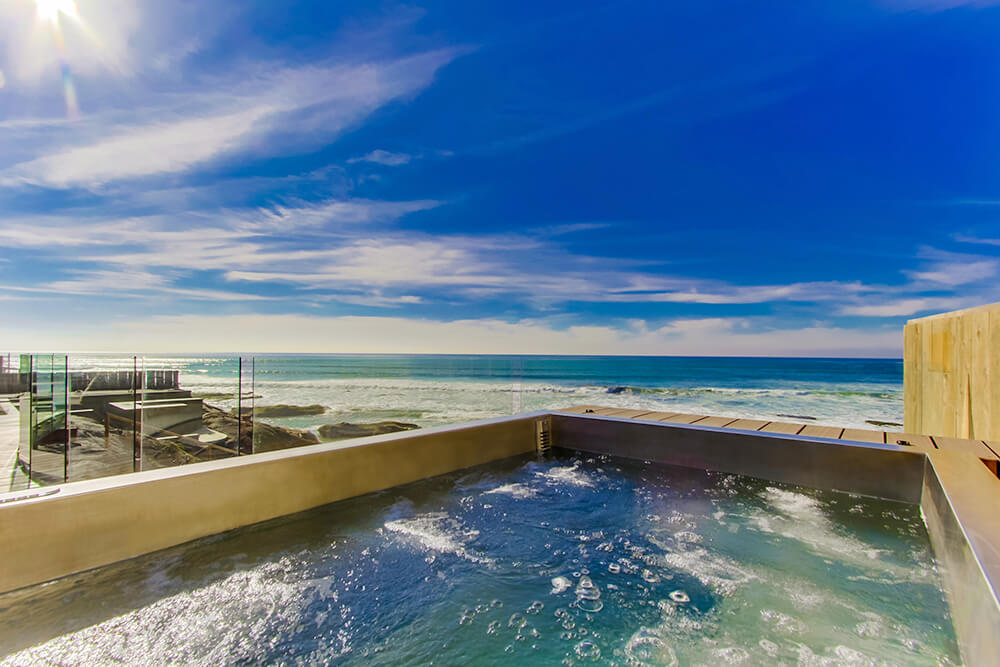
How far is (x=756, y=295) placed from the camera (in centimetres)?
1360

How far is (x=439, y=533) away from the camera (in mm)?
1636

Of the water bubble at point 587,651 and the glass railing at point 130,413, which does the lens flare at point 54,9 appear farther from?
the water bubble at point 587,651

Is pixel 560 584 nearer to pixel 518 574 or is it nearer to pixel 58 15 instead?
pixel 518 574

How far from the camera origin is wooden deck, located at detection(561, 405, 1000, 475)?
1.84m

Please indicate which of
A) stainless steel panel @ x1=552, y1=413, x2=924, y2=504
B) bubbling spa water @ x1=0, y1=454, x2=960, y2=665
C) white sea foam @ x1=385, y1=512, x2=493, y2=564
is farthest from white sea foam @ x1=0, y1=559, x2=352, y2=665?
stainless steel panel @ x1=552, y1=413, x2=924, y2=504

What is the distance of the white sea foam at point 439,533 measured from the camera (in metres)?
1.50

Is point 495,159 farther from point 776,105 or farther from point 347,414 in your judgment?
point 347,414

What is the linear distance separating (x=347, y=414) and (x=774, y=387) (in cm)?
1348

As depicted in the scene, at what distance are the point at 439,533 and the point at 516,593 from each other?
462 mm

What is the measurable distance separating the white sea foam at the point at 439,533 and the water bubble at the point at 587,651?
1.47 feet

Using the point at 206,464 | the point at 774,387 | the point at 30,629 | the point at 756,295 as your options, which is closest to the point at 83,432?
the point at 206,464

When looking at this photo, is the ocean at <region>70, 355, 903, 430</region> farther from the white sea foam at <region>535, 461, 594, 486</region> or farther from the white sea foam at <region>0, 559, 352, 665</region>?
the white sea foam at <region>0, 559, 352, 665</region>

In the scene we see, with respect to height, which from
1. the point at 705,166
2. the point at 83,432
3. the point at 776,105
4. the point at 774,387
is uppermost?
the point at 776,105

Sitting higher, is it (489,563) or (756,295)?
(756,295)
